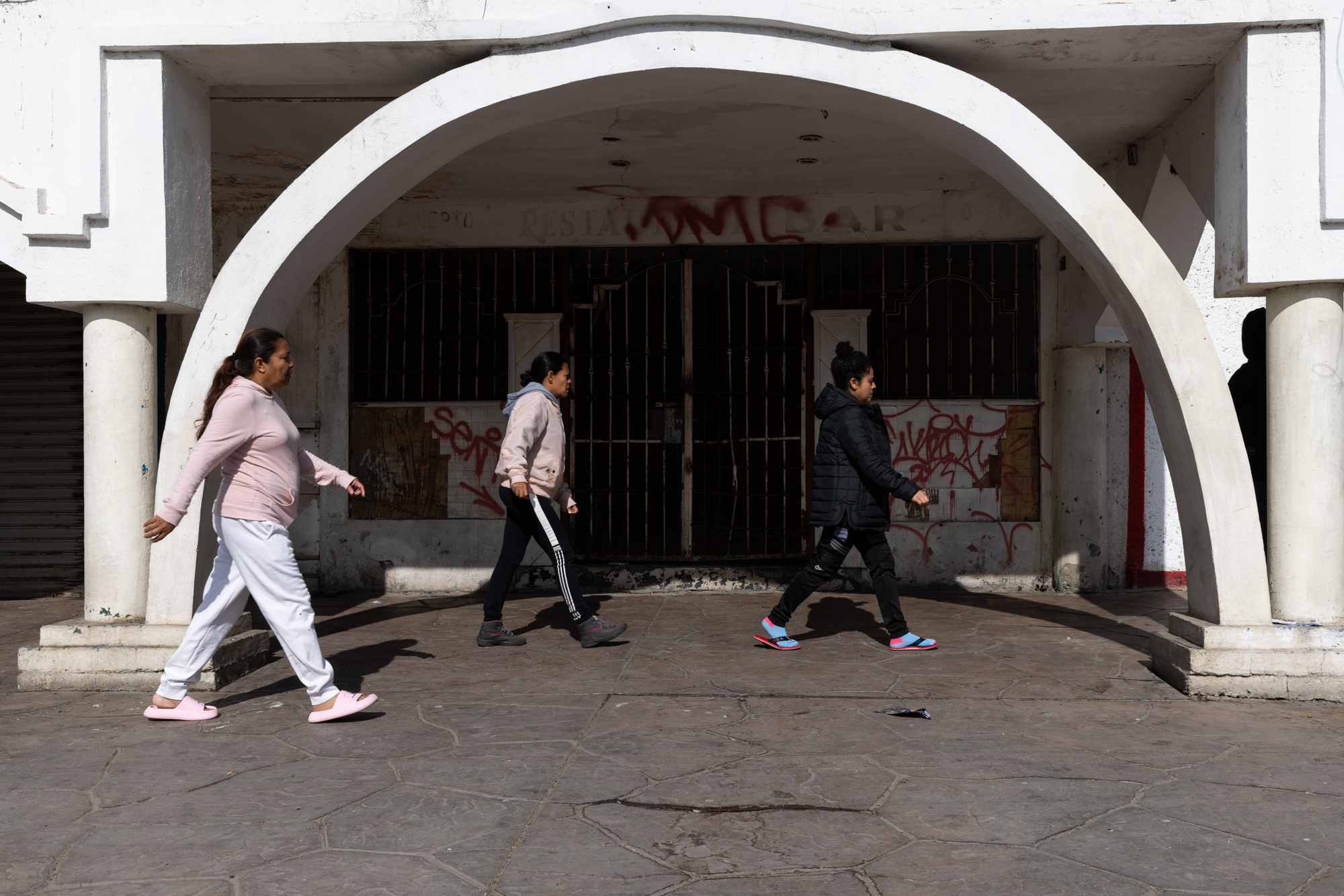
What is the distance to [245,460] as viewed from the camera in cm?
452

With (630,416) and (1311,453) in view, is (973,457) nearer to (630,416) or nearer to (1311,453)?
(630,416)

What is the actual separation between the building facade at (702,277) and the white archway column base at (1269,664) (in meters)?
0.02

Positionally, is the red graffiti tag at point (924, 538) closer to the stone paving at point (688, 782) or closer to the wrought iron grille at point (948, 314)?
the wrought iron grille at point (948, 314)

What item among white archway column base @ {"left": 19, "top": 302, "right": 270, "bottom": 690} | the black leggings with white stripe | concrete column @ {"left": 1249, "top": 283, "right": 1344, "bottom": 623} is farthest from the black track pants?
white archway column base @ {"left": 19, "top": 302, "right": 270, "bottom": 690}

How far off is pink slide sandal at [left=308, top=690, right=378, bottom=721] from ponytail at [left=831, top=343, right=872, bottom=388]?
→ 3072 millimetres

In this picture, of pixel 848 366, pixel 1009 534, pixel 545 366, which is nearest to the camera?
pixel 848 366

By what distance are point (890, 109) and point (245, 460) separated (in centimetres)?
367

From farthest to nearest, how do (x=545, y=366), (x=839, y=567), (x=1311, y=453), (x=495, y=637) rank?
(x=495, y=637)
(x=545, y=366)
(x=839, y=567)
(x=1311, y=453)

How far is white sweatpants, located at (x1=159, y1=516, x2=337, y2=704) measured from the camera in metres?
4.46

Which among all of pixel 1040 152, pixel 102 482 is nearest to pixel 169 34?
pixel 102 482

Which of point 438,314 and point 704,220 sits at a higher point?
point 704,220

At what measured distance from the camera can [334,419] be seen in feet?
28.9

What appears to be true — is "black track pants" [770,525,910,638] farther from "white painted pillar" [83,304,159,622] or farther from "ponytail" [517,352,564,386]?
"white painted pillar" [83,304,159,622]

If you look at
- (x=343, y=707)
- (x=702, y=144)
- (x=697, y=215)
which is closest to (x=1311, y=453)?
(x=702, y=144)
